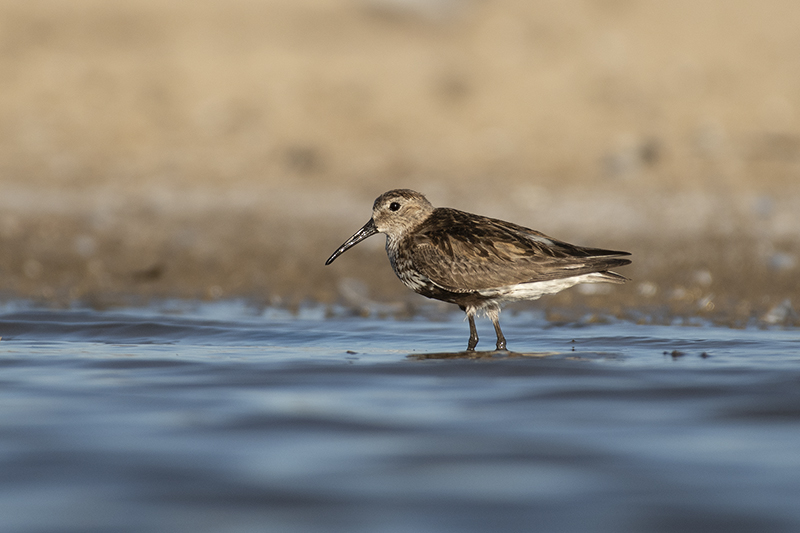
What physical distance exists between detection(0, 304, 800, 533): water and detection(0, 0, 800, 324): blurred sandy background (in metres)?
2.90

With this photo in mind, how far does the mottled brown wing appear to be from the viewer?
816cm

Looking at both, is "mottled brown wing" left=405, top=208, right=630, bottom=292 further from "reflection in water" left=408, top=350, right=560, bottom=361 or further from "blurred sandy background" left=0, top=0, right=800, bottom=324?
"blurred sandy background" left=0, top=0, right=800, bottom=324

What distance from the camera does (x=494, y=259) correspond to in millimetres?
8273

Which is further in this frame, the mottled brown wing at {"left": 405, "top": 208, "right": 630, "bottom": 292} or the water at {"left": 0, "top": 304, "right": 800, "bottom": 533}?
the mottled brown wing at {"left": 405, "top": 208, "right": 630, "bottom": 292}

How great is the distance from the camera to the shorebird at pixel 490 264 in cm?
819

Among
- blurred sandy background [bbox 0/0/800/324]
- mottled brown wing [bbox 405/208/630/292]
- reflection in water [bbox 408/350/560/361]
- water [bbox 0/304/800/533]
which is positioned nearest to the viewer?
water [bbox 0/304/800/533]

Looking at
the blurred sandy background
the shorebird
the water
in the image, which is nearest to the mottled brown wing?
the shorebird

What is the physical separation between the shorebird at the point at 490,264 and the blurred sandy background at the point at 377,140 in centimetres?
181

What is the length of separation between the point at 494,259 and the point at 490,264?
0.06m

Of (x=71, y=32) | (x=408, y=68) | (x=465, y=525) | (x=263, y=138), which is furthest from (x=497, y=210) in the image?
(x=71, y=32)

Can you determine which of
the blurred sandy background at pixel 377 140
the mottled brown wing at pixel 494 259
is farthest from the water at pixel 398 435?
the blurred sandy background at pixel 377 140

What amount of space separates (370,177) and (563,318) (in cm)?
999

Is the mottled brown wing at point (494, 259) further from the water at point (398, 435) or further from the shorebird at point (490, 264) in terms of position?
the water at point (398, 435)

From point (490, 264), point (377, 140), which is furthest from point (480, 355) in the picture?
point (377, 140)
